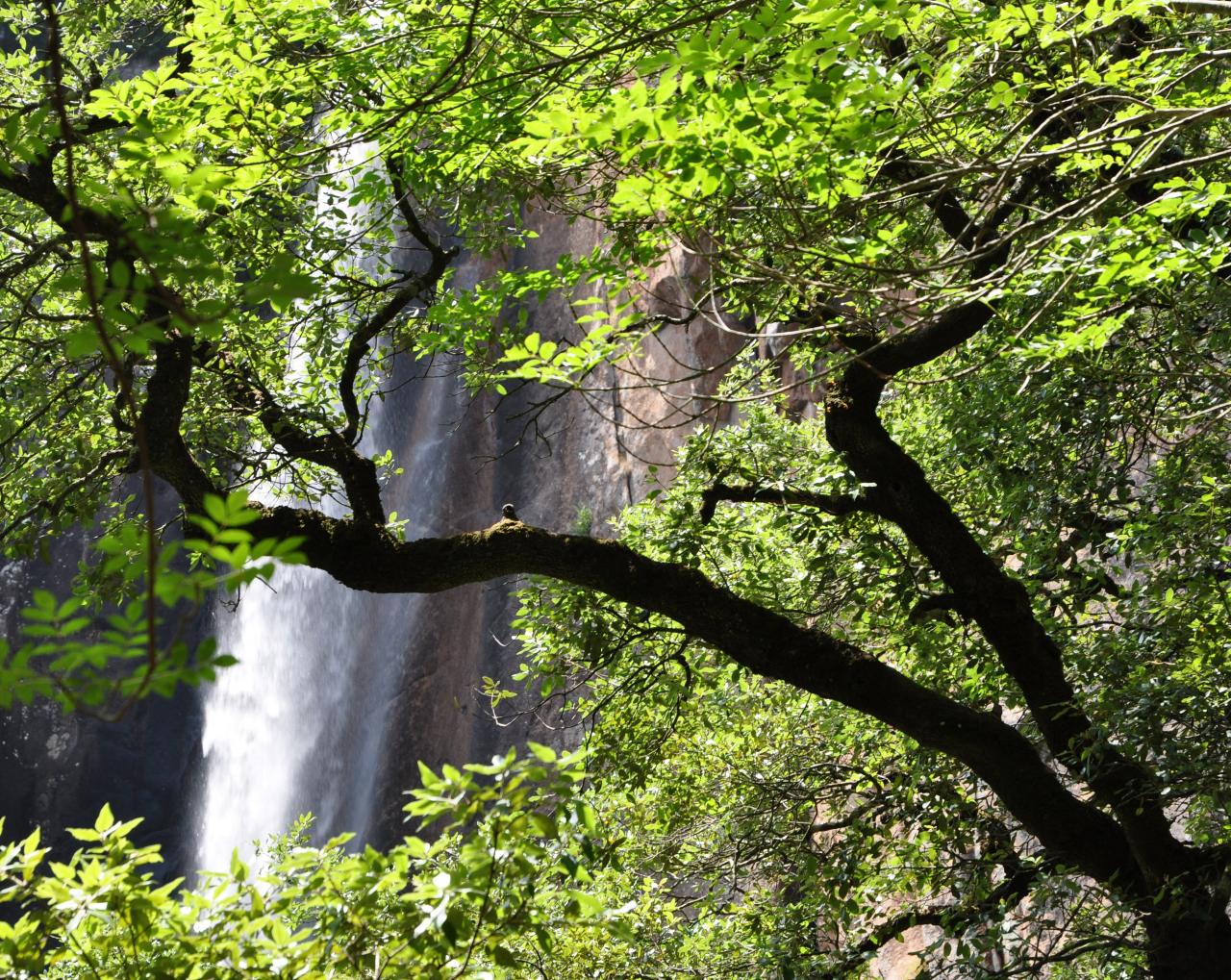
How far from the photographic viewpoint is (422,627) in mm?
19625

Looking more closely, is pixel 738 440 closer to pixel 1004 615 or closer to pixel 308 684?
pixel 1004 615

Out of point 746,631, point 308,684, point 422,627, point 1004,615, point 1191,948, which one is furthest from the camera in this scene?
point 308,684

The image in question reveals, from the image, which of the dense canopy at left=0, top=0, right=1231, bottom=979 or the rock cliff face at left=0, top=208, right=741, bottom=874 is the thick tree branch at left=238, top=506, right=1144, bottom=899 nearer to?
the dense canopy at left=0, top=0, right=1231, bottom=979

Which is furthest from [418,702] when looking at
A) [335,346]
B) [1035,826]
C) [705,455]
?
[1035,826]

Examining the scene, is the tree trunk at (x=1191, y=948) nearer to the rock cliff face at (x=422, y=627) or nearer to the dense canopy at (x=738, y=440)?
the dense canopy at (x=738, y=440)

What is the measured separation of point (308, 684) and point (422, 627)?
2.22 meters

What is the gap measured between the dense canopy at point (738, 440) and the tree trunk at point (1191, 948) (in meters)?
0.02

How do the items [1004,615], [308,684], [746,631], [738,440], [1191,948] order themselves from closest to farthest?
[1191,948] < [746,631] < [1004,615] < [738,440] < [308,684]

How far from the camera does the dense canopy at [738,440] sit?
317cm

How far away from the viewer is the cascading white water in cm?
1966

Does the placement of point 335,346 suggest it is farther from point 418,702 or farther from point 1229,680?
point 418,702

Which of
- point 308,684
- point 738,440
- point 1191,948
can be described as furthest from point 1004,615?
point 308,684

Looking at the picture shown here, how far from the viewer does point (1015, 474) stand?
692cm

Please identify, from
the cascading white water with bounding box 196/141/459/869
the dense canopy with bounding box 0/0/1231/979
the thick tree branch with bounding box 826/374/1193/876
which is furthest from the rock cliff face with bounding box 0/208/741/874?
the thick tree branch with bounding box 826/374/1193/876
